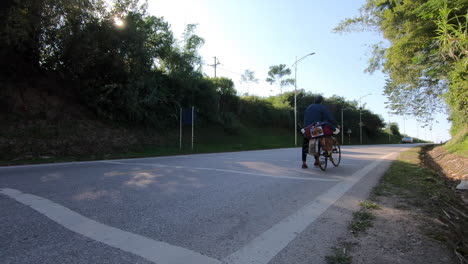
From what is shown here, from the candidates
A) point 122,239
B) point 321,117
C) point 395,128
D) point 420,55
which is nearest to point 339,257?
point 122,239

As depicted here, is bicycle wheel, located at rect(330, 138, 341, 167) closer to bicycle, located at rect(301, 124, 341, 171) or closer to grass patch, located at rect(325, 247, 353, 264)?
bicycle, located at rect(301, 124, 341, 171)

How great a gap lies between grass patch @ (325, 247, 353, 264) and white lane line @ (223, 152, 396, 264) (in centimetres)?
43

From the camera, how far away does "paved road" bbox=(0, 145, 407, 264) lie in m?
A: 2.30

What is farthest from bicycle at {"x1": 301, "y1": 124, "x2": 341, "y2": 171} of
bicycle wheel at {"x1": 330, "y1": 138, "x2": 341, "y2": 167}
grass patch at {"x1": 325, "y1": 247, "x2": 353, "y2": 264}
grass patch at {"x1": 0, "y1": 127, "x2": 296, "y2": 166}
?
grass patch at {"x1": 0, "y1": 127, "x2": 296, "y2": 166}

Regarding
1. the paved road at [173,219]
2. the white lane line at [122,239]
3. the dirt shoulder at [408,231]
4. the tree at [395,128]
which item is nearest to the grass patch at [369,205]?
the dirt shoulder at [408,231]

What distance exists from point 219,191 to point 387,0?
13.8 meters

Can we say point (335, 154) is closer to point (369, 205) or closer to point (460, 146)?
point (369, 205)

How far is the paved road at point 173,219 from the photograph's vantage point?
90.7 inches

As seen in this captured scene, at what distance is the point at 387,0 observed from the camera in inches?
520

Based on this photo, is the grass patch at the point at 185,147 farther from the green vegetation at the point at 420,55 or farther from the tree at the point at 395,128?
the tree at the point at 395,128

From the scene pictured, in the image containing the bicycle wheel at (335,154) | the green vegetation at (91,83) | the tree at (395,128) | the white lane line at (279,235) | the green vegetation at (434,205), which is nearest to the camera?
the white lane line at (279,235)

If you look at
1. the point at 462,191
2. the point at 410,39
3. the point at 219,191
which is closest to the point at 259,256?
the point at 219,191

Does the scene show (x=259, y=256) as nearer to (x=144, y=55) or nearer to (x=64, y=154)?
(x=64, y=154)

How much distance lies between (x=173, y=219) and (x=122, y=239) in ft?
2.31
